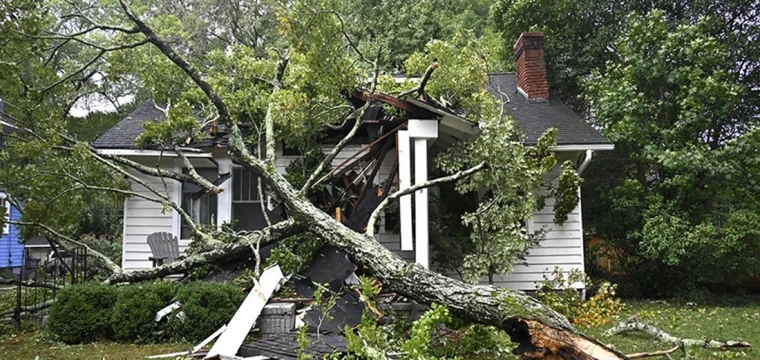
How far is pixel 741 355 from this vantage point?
5324mm

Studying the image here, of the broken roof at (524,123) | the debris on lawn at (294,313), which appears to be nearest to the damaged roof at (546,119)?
the broken roof at (524,123)

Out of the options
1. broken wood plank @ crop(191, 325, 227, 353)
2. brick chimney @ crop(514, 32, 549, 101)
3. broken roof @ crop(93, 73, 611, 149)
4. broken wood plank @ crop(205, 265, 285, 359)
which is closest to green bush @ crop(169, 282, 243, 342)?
broken wood plank @ crop(191, 325, 227, 353)

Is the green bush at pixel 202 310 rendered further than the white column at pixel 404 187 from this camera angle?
No

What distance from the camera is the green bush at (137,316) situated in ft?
21.2

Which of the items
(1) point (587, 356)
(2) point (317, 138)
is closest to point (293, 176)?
(2) point (317, 138)

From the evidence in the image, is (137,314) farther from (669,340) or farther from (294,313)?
(669,340)

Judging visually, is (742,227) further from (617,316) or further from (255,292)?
(255,292)

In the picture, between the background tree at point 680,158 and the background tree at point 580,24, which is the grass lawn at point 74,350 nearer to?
the background tree at point 680,158

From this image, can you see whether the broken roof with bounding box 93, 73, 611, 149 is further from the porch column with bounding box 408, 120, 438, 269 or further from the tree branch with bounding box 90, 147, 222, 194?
the tree branch with bounding box 90, 147, 222, 194

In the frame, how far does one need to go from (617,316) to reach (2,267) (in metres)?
17.5

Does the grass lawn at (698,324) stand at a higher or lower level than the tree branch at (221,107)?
lower

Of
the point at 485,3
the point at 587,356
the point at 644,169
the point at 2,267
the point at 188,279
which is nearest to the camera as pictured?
the point at 587,356

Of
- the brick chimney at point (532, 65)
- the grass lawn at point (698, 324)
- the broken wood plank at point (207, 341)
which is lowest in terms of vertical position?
the grass lawn at point (698, 324)

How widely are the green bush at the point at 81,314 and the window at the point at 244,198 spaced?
3557 mm
